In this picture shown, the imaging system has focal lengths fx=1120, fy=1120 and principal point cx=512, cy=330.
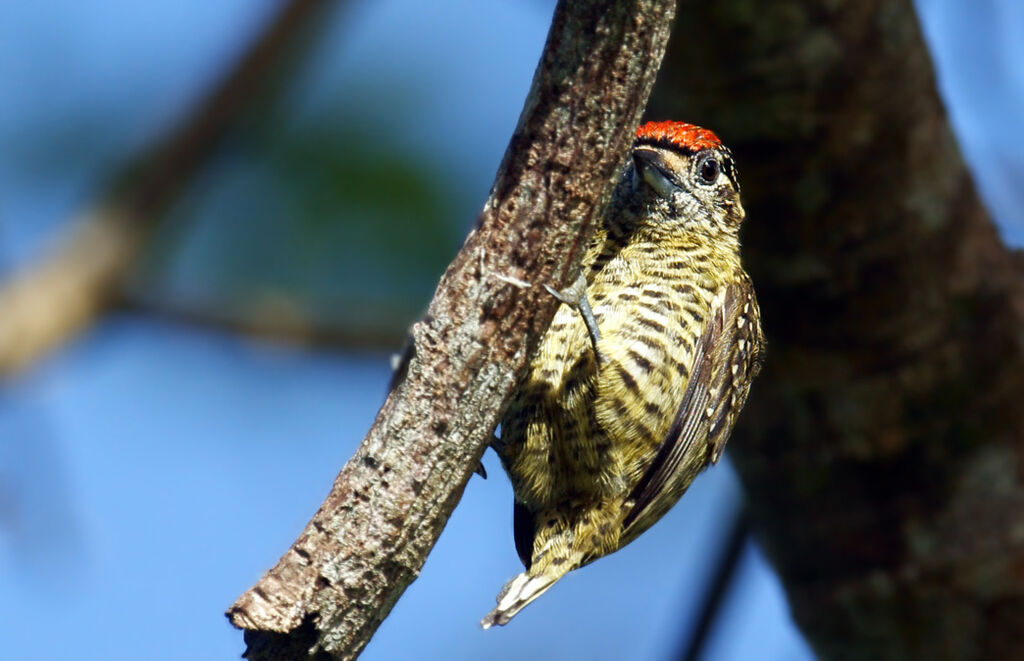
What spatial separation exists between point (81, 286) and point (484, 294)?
206 cm

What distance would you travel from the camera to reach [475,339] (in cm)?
252

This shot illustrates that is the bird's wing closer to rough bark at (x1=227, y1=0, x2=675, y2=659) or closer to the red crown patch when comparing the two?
the red crown patch

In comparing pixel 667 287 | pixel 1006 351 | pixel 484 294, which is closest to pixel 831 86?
pixel 667 287

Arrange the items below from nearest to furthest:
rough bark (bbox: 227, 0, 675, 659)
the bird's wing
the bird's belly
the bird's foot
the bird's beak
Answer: rough bark (bbox: 227, 0, 675, 659) → the bird's foot → the bird's belly → the bird's wing → the bird's beak

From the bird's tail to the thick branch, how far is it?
1765 millimetres

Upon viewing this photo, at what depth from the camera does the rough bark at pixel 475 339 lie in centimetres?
239

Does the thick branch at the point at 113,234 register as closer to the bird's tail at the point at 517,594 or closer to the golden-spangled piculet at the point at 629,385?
the golden-spangled piculet at the point at 629,385

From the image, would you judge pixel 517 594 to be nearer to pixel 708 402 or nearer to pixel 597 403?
pixel 597 403

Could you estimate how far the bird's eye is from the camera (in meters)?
4.24

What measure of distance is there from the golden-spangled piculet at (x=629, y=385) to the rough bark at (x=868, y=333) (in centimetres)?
45

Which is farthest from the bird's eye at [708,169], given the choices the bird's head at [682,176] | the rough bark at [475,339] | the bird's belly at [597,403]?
the rough bark at [475,339]

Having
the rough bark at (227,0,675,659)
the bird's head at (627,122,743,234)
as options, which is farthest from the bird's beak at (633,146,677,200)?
the rough bark at (227,0,675,659)

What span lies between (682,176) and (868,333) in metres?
1.17

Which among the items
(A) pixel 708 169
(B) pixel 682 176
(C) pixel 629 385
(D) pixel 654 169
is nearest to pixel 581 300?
(C) pixel 629 385
